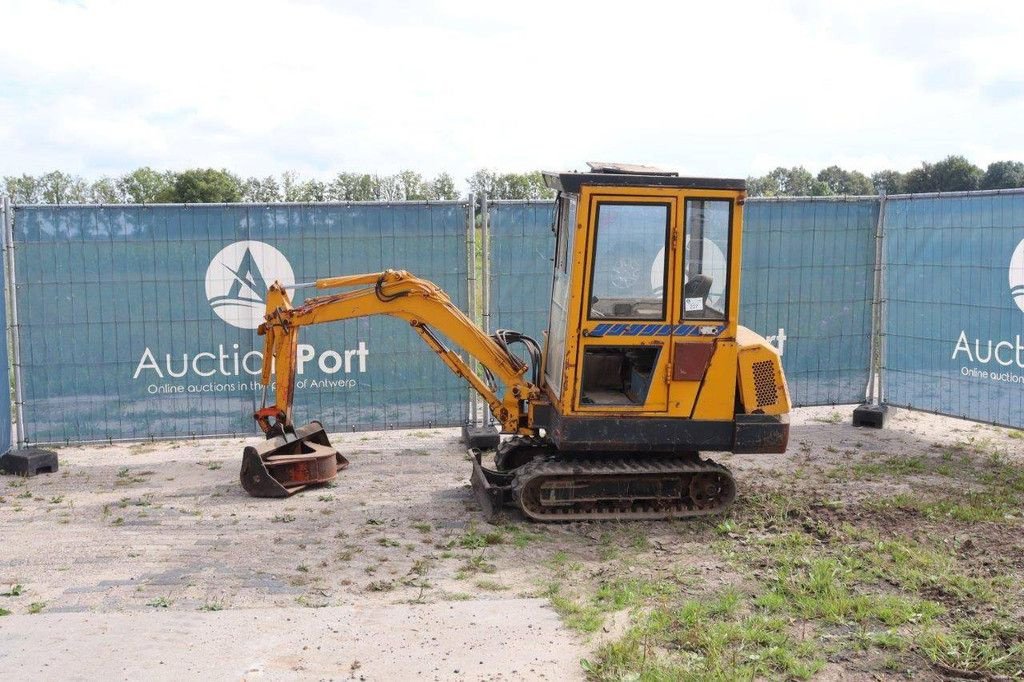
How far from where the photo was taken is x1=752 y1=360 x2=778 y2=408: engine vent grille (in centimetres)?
807

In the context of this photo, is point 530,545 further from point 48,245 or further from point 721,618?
point 48,245

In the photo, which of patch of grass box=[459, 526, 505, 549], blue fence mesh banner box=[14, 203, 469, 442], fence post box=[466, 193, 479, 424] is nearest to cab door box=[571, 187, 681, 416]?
patch of grass box=[459, 526, 505, 549]

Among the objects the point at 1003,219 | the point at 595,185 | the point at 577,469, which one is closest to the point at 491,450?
the point at 577,469

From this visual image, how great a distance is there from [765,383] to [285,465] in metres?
4.34

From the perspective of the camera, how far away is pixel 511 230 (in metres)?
11.1

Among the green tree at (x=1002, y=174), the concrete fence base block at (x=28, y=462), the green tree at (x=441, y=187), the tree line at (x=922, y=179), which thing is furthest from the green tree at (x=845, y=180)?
the concrete fence base block at (x=28, y=462)

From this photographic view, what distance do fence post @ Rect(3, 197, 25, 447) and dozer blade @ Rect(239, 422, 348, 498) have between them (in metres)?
2.98

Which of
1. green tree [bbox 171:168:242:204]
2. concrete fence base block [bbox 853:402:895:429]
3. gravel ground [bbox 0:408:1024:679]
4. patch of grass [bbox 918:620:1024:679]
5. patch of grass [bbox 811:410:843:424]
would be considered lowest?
gravel ground [bbox 0:408:1024:679]

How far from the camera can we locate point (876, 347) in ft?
40.2

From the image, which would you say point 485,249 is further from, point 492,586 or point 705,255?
point 492,586

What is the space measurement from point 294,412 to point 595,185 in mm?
4836

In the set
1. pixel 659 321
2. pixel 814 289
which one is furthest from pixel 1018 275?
pixel 659 321

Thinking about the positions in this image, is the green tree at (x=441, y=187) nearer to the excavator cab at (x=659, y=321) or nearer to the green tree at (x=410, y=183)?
the green tree at (x=410, y=183)

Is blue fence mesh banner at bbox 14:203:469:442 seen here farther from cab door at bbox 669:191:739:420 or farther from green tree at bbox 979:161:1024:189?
green tree at bbox 979:161:1024:189
